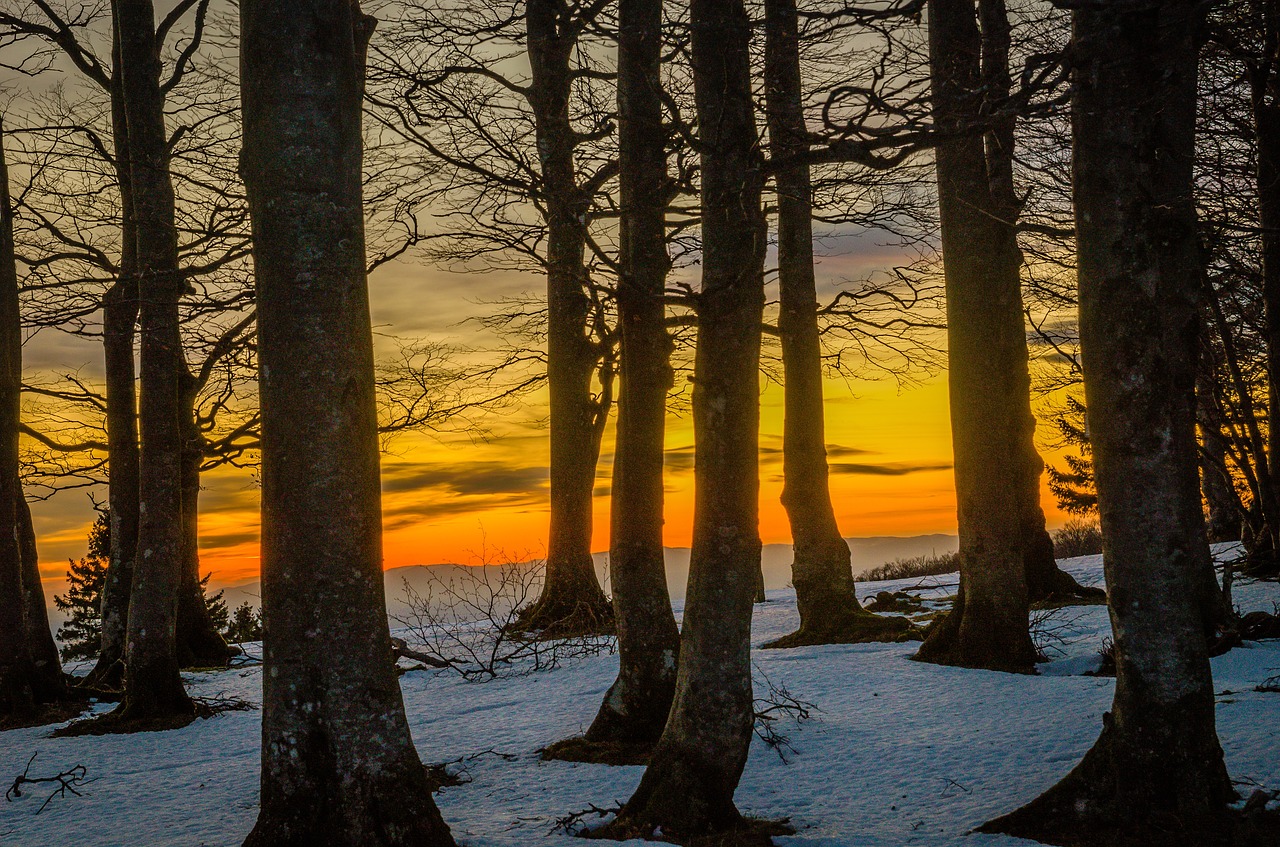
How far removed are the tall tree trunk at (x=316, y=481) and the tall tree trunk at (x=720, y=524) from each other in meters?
1.24

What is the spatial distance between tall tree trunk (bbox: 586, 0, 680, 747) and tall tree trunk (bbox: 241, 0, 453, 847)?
2174 millimetres

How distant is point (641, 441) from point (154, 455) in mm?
5559

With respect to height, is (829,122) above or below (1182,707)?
above

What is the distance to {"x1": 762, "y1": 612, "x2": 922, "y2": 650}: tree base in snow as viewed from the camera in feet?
35.3

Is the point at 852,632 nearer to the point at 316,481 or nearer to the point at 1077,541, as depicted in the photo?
the point at 316,481

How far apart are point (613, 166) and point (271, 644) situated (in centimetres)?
552

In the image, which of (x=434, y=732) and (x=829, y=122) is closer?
(x=829, y=122)

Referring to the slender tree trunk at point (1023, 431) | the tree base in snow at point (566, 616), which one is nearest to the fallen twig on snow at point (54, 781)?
the tree base in snow at point (566, 616)

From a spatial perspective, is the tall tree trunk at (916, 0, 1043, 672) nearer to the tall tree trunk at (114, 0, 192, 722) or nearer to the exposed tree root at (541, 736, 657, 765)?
the exposed tree root at (541, 736, 657, 765)

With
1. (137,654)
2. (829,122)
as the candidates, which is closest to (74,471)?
(137,654)

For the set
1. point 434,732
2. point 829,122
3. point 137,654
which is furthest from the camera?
point 137,654

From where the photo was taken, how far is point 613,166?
28.3 ft

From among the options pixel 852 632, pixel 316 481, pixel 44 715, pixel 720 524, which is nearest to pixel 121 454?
pixel 44 715

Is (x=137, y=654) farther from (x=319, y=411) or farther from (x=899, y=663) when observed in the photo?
(x=899, y=663)
